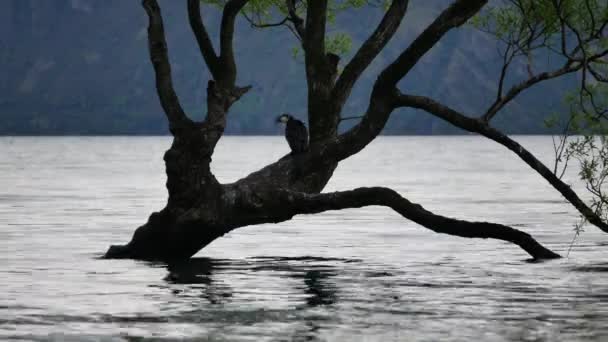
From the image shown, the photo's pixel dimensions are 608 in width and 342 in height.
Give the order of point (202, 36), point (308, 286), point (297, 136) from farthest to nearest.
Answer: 1. point (297, 136)
2. point (202, 36)
3. point (308, 286)

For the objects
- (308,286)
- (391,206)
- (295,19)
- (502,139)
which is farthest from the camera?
(295,19)

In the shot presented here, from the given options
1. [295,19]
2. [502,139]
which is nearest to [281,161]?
[295,19]

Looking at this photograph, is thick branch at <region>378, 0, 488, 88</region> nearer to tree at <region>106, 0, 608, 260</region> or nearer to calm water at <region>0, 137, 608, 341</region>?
tree at <region>106, 0, 608, 260</region>

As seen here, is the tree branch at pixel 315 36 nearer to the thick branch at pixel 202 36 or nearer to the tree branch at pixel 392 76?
the tree branch at pixel 392 76

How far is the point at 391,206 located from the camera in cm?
3036

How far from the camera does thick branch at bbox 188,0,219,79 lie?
3153cm

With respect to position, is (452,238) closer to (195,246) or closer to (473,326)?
(195,246)

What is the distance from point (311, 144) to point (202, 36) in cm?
432

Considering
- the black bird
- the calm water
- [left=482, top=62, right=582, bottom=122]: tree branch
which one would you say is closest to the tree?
[left=482, top=62, right=582, bottom=122]: tree branch

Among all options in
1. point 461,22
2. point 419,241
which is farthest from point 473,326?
point 419,241

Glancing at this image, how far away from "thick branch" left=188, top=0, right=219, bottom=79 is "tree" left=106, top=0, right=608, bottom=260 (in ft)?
0.10

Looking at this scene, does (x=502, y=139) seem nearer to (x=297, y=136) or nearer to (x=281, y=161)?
(x=297, y=136)

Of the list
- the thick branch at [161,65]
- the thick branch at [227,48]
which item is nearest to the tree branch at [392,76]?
the thick branch at [227,48]

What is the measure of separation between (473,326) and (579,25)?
11583mm
